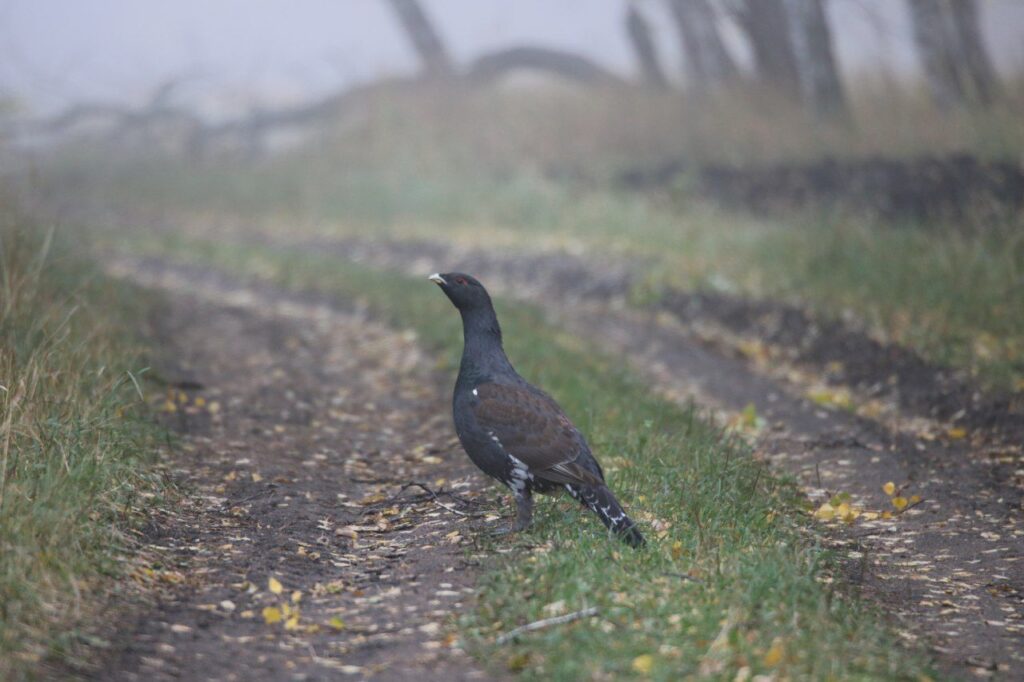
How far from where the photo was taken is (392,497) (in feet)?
22.6

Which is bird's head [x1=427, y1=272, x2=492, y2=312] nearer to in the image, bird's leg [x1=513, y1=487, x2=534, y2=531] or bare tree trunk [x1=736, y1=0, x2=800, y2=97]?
bird's leg [x1=513, y1=487, x2=534, y2=531]

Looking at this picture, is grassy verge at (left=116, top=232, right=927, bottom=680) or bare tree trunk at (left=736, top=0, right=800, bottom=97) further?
bare tree trunk at (left=736, top=0, right=800, bottom=97)

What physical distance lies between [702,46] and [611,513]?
19.0 m

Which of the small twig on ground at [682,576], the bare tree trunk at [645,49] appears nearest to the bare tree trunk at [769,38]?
the bare tree trunk at [645,49]

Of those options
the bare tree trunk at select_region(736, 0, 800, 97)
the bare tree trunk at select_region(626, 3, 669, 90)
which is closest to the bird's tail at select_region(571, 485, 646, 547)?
the bare tree trunk at select_region(736, 0, 800, 97)

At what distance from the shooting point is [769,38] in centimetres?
2069

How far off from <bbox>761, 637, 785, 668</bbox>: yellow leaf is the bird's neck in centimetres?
243

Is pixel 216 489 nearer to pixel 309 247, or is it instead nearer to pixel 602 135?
pixel 309 247

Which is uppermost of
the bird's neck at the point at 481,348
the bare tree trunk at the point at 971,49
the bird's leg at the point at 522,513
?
the bird's neck at the point at 481,348

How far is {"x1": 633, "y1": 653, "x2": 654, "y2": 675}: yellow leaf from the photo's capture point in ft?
14.0

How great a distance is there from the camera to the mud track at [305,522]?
4684 millimetres

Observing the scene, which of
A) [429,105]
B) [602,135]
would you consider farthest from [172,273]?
[429,105]

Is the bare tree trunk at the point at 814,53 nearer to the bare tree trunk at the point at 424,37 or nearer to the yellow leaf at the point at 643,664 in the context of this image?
the bare tree trunk at the point at 424,37

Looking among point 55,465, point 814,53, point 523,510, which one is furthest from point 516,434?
Result: point 814,53
